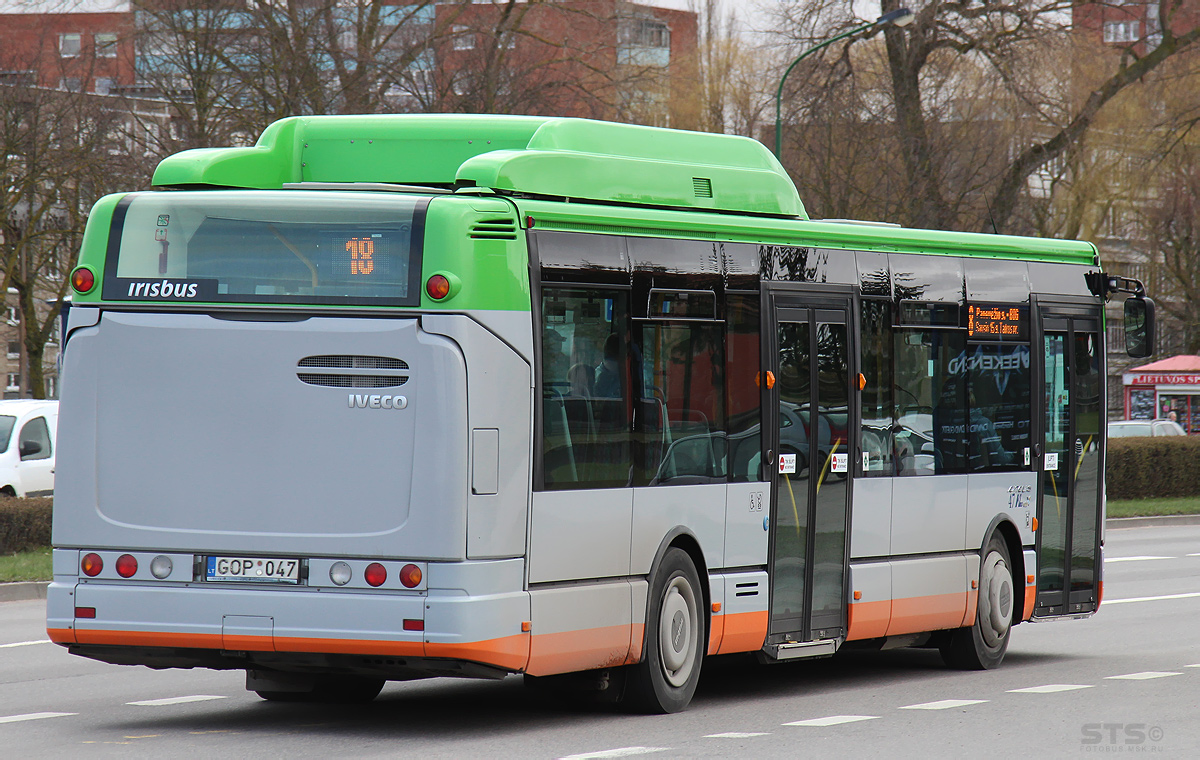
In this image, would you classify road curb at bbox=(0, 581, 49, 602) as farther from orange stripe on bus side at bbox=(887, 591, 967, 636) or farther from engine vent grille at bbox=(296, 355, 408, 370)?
engine vent grille at bbox=(296, 355, 408, 370)

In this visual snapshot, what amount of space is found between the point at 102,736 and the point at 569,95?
Answer: 24.3 meters

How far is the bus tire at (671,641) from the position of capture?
962 centimetres

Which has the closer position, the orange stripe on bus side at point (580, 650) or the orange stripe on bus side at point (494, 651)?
the orange stripe on bus side at point (494, 651)

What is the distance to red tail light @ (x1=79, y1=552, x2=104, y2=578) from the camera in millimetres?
8742

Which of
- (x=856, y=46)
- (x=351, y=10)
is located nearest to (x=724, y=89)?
(x=856, y=46)

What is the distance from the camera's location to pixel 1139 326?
13.7 metres

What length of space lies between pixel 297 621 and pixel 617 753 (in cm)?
165

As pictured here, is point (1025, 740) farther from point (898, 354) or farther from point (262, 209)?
point (262, 209)

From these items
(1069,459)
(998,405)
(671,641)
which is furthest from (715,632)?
(1069,459)

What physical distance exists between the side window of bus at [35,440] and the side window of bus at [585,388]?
17.7 meters

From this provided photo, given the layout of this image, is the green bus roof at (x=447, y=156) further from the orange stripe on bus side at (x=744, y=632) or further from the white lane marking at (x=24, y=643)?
the white lane marking at (x=24, y=643)

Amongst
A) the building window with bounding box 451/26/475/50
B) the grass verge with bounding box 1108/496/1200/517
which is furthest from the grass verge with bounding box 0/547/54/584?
the grass verge with bounding box 1108/496/1200/517

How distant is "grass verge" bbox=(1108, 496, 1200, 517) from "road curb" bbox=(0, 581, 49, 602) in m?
19.8

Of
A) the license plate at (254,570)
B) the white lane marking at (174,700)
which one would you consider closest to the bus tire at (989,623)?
the white lane marking at (174,700)
